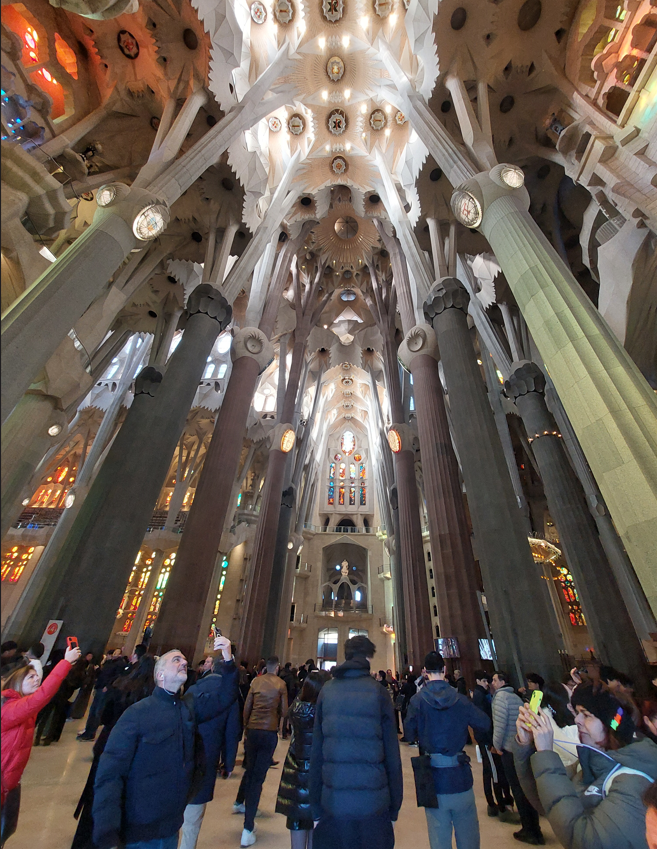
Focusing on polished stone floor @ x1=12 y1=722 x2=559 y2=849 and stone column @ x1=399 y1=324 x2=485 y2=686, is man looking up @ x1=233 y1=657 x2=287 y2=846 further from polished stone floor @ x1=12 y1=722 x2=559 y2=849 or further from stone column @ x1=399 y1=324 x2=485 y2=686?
stone column @ x1=399 y1=324 x2=485 y2=686

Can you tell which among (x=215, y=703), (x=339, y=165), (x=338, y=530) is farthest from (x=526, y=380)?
(x=338, y=530)

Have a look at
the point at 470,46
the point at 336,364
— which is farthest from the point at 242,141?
the point at 336,364

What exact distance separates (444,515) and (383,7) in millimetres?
16780

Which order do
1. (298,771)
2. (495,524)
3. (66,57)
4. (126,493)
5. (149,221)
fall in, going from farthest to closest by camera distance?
(66,57) < (126,493) < (495,524) < (149,221) < (298,771)

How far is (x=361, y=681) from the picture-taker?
2377 millimetres

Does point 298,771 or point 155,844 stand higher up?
point 298,771

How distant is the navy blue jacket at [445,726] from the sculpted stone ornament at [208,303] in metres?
9.65

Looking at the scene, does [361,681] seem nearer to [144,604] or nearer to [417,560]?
[417,560]

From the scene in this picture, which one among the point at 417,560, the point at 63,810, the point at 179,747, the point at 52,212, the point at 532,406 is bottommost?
the point at 63,810

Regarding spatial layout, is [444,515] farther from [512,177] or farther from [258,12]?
[258,12]

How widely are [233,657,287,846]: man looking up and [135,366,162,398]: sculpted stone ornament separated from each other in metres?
8.48

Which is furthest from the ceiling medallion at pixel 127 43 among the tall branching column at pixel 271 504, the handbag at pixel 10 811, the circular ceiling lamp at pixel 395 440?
the handbag at pixel 10 811

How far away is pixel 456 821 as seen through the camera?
2.49m

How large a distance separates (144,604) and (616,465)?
776 inches
